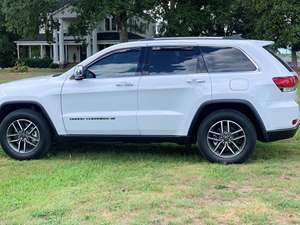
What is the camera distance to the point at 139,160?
8.23 meters

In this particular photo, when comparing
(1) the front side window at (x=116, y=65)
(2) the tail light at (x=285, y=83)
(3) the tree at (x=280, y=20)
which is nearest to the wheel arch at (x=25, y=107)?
(1) the front side window at (x=116, y=65)

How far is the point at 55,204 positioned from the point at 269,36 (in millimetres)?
37643

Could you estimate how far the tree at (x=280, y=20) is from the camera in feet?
129

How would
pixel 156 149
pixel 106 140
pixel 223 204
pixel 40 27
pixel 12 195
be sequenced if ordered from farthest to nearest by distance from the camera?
pixel 40 27 → pixel 156 149 → pixel 106 140 → pixel 12 195 → pixel 223 204

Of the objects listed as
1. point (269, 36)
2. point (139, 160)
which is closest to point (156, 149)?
point (139, 160)

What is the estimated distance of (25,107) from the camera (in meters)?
8.53

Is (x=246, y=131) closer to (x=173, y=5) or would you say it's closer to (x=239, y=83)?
(x=239, y=83)

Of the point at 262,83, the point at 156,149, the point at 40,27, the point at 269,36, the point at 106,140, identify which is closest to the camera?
the point at 262,83

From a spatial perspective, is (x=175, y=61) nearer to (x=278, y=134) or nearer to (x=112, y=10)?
(x=278, y=134)

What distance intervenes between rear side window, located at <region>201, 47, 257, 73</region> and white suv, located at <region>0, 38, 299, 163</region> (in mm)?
14

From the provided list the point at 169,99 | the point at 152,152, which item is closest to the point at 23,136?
the point at 152,152

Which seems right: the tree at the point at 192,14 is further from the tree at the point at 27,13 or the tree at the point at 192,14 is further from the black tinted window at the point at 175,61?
the black tinted window at the point at 175,61

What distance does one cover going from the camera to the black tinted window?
26.2 feet

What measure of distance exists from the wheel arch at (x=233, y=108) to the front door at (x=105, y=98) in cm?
82
